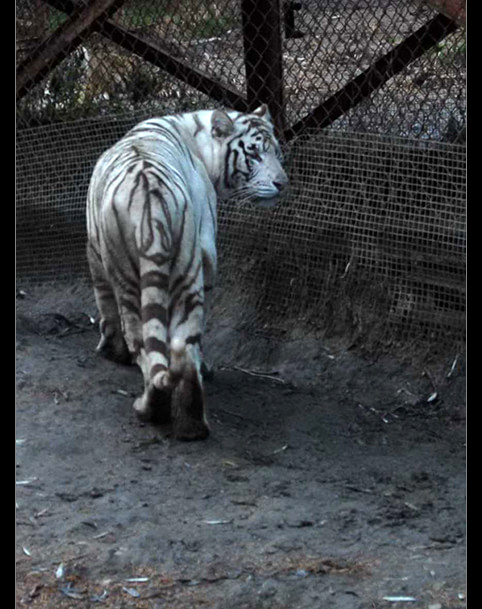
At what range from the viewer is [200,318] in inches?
208

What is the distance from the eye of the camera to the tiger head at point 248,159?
6.23 meters

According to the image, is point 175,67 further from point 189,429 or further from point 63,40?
point 189,429

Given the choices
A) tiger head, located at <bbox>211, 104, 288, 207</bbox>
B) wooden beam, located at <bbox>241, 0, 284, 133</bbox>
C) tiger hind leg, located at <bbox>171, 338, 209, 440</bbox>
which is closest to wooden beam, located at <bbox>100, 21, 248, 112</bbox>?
wooden beam, located at <bbox>241, 0, 284, 133</bbox>

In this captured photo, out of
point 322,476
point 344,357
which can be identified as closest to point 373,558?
point 322,476

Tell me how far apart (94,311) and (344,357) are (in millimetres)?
1763

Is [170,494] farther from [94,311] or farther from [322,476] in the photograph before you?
[94,311]

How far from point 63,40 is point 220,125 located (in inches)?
62.3

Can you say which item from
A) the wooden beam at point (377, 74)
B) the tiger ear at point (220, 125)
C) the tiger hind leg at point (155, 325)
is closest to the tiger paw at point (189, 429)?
the tiger hind leg at point (155, 325)

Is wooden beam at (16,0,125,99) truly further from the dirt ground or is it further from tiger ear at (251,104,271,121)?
the dirt ground

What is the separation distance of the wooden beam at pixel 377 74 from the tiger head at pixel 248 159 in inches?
19.5

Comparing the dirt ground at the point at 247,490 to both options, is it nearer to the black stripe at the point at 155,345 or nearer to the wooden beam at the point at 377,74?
the black stripe at the point at 155,345

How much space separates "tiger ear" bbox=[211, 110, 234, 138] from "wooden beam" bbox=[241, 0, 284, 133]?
2.36 ft

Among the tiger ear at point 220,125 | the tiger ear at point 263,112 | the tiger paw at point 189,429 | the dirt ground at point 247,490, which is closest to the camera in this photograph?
the dirt ground at point 247,490

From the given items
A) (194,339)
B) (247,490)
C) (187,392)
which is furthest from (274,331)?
(247,490)
